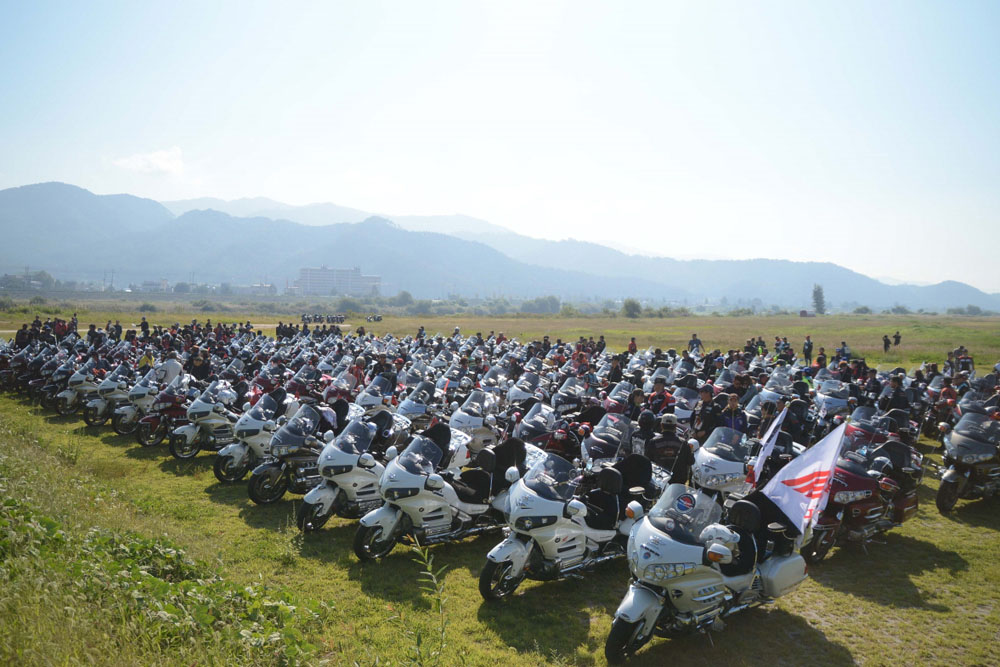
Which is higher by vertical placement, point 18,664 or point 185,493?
point 18,664

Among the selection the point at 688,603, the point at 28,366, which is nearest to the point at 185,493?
the point at 688,603

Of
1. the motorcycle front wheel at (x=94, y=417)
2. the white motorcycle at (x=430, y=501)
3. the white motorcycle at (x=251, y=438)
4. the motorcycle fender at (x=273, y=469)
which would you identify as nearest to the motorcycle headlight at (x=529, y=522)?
the white motorcycle at (x=430, y=501)

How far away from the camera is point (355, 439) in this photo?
340 inches

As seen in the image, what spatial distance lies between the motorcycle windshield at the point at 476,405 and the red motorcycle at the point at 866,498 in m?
6.11

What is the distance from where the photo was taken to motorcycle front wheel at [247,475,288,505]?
977cm

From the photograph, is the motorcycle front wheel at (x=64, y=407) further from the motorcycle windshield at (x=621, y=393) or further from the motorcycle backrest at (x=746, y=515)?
the motorcycle backrest at (x=746, y=515)

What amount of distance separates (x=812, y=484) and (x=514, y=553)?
124 inches

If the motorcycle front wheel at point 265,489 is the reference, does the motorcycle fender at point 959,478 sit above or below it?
above

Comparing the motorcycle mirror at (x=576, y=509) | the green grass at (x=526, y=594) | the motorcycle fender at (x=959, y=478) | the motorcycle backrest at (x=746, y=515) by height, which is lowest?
the green grass at (x=526, y=594)

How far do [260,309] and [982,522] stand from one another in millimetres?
132388

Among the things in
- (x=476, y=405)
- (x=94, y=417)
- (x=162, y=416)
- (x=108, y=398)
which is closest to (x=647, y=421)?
(x=476, y=405)

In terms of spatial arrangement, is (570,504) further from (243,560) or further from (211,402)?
(211,402)

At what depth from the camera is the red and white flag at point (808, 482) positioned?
17.5 feet

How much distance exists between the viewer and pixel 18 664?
3682 millimetres
